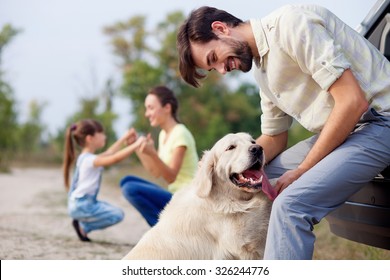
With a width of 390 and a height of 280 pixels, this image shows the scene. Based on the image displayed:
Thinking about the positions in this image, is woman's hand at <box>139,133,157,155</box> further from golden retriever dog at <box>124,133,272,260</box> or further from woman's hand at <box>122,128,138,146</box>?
golden retriever dog at <box>124,133,272,260</box>

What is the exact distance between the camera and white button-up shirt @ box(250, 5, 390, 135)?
3123 millimetres

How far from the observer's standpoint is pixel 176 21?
1022 inches

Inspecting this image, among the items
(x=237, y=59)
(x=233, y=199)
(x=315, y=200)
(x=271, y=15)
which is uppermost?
(x=271, y=15)

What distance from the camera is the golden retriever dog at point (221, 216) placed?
3719 millimetres

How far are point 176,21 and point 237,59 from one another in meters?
23.0

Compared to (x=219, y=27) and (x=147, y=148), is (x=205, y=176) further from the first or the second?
(x=147, y=148)

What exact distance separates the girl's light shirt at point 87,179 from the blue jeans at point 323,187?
421 centimetres

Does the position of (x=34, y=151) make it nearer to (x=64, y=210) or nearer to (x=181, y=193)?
(x=64, y=210)

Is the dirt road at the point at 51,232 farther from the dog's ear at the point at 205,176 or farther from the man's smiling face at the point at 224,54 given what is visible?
the man's smiling face at the point at 224,54

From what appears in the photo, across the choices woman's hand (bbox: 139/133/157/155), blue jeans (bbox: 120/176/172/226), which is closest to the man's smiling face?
woman's hand (bbox: 139/133/157/155)

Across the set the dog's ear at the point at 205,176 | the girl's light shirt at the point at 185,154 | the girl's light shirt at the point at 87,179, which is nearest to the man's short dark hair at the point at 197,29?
A: the dog's ear at the point at 205,176

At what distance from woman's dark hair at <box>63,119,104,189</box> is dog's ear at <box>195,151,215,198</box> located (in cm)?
362

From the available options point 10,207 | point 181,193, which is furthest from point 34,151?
point 181,193

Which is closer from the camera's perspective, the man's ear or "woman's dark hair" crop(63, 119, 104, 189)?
the man's ear
